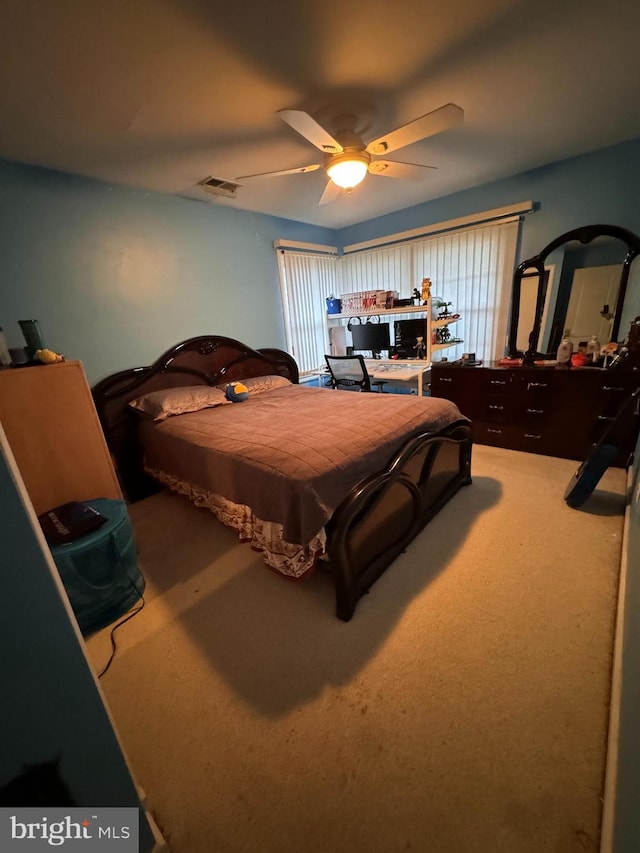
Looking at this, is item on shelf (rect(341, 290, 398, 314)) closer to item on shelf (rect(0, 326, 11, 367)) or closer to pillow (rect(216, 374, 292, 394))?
pillow (rect(216, 374, 292, 394))

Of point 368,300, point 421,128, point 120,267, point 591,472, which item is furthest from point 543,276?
point 120,267

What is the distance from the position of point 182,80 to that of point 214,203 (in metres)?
1.71

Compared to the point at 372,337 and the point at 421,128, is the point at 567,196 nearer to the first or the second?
the point at 421,128

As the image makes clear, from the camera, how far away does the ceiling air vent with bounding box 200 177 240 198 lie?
2.63m

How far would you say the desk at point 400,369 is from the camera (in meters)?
3.59

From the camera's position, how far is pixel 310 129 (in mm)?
1646

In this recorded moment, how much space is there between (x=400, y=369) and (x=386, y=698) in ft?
10.5

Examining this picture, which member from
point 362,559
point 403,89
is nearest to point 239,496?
point 362,559

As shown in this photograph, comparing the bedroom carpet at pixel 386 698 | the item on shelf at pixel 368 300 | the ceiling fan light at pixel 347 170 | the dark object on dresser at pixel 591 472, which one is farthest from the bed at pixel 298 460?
the item on shelf at pixel 368 300

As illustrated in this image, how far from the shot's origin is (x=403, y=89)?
1.73 metres

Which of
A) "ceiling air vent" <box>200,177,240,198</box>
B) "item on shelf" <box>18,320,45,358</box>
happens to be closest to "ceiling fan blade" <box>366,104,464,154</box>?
"ceiling air vent" <box>200,177,240,198</box>

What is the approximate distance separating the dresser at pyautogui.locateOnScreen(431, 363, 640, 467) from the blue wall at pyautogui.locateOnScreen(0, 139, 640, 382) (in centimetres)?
126

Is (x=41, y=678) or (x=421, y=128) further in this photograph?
(x=421, y=128)

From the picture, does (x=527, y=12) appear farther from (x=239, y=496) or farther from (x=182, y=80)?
(x=239, y=496)
